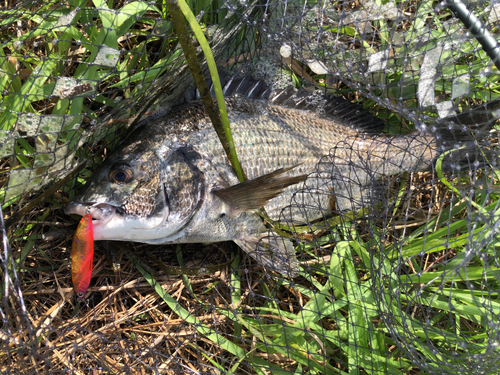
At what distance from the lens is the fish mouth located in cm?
247

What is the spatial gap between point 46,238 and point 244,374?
1.68m

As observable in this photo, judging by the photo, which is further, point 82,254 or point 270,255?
point 270,255

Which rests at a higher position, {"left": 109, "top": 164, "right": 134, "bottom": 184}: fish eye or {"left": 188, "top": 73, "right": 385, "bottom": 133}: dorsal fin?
{"left": 188, "top": 73, "right": 385, "bottom": 133}: dorsal fin

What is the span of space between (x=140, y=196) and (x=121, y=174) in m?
0.19

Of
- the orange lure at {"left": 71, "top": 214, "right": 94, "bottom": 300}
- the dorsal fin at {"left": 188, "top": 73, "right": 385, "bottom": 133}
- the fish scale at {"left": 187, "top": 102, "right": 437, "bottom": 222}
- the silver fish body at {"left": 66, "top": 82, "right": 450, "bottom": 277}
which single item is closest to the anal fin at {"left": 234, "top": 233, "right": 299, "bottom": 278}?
the silver fish body at {"left": 66, "top": 82, "right": 450, "bottom": 277}

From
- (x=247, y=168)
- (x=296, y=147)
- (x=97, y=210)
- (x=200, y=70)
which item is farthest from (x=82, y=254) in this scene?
(x=296, y=147)

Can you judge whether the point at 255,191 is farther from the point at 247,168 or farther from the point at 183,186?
the point at 183,186

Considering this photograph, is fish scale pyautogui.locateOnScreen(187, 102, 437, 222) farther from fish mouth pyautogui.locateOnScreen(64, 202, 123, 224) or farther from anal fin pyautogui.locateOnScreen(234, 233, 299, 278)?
fish mouth pyautogui.locateOnScreen(64, 202, 123, 224)

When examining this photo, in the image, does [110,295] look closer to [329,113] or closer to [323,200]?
[323,200]

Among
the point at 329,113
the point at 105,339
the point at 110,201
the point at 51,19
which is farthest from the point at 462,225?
the point at 51,19

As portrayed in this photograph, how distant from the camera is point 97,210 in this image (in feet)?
8.13

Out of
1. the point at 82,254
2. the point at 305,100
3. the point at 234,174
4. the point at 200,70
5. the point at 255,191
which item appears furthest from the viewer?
the point at 305,100

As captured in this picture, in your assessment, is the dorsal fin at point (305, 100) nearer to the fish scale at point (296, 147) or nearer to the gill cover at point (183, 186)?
the fish scale at point (296, 147)

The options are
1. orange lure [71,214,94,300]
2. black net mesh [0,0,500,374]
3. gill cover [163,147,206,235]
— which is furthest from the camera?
gill cover [163,147,206,235]
